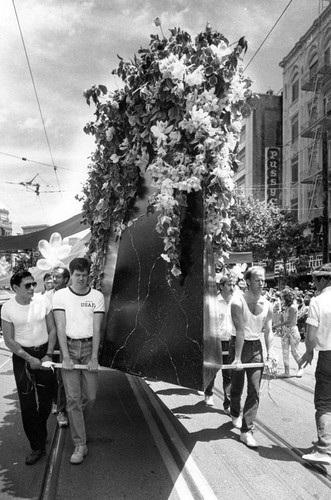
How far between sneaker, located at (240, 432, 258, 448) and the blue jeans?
0.67 metres

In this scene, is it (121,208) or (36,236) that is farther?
(36,236)

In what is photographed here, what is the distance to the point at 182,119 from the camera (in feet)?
13.8

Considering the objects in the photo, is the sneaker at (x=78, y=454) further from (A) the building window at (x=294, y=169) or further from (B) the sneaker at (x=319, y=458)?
(A) the building window at (x=294, y=169)

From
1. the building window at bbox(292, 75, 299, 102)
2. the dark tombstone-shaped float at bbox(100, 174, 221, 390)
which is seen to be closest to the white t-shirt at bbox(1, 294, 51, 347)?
the dark tombstone-shaped float at bbox(100, 174, 221, 390)

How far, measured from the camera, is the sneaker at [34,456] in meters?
4.34

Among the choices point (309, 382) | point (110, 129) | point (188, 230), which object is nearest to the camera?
point (188, 230)

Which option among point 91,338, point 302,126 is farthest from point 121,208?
point 302,126

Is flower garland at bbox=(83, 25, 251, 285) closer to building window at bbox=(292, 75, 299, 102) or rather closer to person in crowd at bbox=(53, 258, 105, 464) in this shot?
person in crowd at bbox=(53, 258, 105, 464)

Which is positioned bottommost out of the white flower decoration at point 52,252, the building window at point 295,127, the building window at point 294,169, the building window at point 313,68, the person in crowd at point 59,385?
the person in crowd at point 59,385

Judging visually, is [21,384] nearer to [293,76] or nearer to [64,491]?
[64,491]

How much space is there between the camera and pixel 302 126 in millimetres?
30594

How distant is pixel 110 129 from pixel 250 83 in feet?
4.72

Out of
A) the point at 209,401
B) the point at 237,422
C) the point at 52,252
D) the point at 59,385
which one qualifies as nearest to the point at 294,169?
the point at 52,252

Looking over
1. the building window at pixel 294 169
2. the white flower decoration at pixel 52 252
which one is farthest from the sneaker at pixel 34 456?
the building window at pixel 294 169
